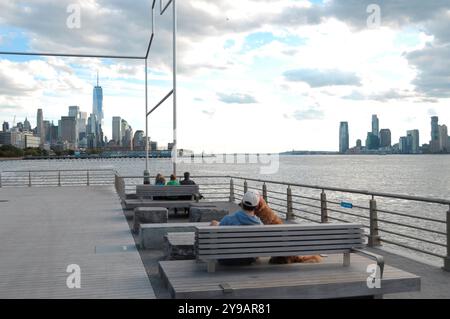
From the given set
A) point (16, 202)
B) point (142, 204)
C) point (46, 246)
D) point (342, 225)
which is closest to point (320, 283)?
point (342, 225)

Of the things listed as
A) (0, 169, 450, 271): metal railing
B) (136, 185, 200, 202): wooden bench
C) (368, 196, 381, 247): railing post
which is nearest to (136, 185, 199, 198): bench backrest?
(136, 185, 200, 202): wooden bench

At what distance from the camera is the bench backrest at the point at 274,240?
A: 536cm

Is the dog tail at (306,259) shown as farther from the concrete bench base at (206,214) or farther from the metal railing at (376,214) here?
the concrete bench base at (206,214)

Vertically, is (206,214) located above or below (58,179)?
above

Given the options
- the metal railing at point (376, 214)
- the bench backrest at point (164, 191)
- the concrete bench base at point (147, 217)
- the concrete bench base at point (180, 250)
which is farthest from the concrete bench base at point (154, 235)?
the bench backrest at point (164, 191)

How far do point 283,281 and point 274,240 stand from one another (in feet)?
1.70

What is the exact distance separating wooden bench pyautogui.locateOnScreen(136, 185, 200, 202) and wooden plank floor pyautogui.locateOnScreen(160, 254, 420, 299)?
8.43m

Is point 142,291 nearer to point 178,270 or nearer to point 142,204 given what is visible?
point 178,270

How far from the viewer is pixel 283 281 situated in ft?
16.8

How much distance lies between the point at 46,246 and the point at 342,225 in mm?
5648

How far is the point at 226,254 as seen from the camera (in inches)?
212

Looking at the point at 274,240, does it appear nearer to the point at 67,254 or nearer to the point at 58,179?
the point at 67,254

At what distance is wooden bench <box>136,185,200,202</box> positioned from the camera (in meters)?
14.1

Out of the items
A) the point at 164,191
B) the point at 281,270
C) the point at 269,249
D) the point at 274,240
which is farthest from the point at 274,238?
the point at 164,191
